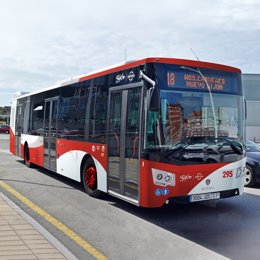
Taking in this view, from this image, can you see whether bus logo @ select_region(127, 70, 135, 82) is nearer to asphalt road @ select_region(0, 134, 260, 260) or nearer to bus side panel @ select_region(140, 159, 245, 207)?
bus side panel @ select_region(140, 159, 245, 207)

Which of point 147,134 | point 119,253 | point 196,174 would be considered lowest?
point 119,253

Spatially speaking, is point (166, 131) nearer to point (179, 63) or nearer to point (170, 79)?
point (170, 79)

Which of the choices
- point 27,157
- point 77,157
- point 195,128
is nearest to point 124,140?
point 195,128

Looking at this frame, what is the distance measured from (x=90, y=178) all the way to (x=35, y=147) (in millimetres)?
4911

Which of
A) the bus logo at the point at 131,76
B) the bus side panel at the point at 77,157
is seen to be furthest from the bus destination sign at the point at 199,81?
the bus side panel at the point at 77,157

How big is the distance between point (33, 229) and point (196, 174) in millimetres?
2797

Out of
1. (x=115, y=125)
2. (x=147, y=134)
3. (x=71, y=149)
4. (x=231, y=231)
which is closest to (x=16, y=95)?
(x=71, y=149)

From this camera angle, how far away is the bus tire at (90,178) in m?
8.76

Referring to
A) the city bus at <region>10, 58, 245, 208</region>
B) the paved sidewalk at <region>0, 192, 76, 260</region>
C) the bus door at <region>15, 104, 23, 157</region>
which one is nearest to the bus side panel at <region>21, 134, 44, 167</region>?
the bus door at <region>15, 104, 23, 157</region>

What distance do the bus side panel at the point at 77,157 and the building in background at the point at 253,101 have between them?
3866cm

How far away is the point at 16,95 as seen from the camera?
16.6 meters

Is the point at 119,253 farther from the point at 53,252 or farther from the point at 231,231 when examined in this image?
the point at 231,231

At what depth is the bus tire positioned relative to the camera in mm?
8758

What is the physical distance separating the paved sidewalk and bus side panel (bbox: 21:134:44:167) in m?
6.16
